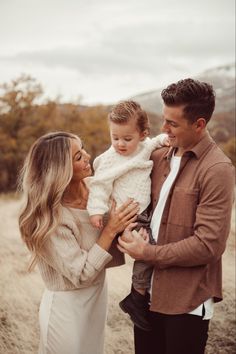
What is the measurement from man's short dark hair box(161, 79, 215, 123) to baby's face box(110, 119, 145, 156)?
30cm

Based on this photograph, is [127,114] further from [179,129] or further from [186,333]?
[186,333]

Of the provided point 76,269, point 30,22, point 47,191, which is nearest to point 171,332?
point 76,269

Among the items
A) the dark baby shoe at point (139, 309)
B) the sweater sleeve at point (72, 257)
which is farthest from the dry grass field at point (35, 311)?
the sweater sleeve at point (72, 257)

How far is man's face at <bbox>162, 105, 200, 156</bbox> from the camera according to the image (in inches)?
84.5

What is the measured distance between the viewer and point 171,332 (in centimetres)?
226

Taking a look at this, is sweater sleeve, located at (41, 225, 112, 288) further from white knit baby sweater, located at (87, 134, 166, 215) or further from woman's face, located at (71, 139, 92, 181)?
woman's face, located at (71, 139, 92, 181)

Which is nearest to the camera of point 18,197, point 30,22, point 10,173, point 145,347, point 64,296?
point 64,296

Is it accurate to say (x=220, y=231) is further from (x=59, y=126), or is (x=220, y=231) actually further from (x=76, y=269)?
(x=59, y=126)

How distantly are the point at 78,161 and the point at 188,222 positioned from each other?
0.71 m

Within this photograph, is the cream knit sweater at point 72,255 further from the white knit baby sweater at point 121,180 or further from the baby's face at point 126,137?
the baby's face at point 126,137

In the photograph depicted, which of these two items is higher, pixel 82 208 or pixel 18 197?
pixel 82 208

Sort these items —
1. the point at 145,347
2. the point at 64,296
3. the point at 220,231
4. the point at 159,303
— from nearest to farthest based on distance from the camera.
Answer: the point at 220,231, the point at 159,303, the point at 64,296, the point at 145,347

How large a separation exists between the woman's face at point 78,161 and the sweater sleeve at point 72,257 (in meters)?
0.31

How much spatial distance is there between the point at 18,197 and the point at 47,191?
26.1ft
